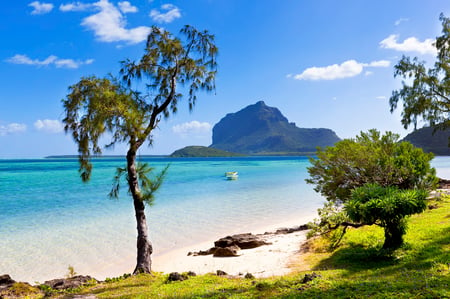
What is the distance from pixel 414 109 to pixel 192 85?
14925mm

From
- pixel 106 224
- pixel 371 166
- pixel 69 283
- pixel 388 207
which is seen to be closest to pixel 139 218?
pixel 69 283

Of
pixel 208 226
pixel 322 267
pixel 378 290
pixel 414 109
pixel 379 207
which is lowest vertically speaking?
pixel 208 226

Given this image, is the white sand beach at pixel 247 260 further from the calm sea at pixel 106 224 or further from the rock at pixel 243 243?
the calm sea at pixel 106 224

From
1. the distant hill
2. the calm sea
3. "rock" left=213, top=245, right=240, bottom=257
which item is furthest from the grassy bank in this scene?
the distant hill

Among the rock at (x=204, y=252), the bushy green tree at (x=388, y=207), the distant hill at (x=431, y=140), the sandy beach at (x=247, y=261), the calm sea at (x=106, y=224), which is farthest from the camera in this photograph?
the distant hill at (x=431, y=140)

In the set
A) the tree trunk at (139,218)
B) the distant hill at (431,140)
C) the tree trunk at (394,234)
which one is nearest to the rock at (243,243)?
the tree trunk at (139,218)

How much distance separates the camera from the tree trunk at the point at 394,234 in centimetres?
1114

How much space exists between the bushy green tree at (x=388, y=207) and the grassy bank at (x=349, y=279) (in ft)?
2.99

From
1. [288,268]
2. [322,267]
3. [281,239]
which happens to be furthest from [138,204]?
[281,239]

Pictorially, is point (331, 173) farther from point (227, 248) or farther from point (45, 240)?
point (45, 240)

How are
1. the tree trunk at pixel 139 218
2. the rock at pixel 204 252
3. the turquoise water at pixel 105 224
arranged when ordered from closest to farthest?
the tree trunk at pixel 139 218
the turquoise water at pixel 105 224
the rock at pixel 204 252

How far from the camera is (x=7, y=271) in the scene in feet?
53.3

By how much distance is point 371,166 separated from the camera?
15.5m

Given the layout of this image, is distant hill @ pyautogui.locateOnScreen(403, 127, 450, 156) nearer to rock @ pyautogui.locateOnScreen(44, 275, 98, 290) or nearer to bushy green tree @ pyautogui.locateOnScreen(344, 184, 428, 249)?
bushy green tree @ pyautogui.locateOnScreen(344, 184, 428, 249)
